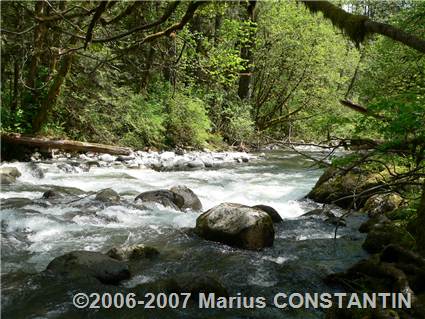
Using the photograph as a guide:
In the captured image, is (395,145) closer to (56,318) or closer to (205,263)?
(205,263)

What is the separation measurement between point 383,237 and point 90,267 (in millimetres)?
3990

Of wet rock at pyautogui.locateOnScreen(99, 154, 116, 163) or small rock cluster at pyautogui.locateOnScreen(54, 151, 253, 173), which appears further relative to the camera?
wet rock at pyautogui.locateOnScreen(99, 154, 116, 163)

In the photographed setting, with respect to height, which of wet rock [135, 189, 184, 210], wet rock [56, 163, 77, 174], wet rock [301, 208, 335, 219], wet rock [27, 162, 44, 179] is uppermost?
wet rock [301, 208, 335, 219]

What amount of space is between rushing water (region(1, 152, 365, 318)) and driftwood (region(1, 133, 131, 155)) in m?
2.29

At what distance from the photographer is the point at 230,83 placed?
50.4 feet

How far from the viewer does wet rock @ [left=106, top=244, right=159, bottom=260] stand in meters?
5.60

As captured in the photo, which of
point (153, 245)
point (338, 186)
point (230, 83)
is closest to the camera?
point (153, 245)

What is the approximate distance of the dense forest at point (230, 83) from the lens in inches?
175

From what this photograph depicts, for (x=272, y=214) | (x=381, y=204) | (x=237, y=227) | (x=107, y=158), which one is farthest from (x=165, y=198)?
(x=107, y=158)

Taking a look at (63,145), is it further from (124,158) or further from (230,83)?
(230,83)

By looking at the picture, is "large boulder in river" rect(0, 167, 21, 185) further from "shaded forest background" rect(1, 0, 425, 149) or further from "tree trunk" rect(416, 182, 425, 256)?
"tree trunk" rect(416, 182, 425, 256)

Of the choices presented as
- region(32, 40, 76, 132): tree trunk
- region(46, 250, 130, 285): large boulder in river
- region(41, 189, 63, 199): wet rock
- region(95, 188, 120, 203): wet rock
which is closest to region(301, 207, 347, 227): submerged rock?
region(95, 188, 120, 203): wet rock

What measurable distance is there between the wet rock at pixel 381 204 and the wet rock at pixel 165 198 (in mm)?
3752

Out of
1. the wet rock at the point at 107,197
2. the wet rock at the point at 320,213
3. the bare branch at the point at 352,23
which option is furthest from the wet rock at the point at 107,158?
the bare branch at the point at 352,23
